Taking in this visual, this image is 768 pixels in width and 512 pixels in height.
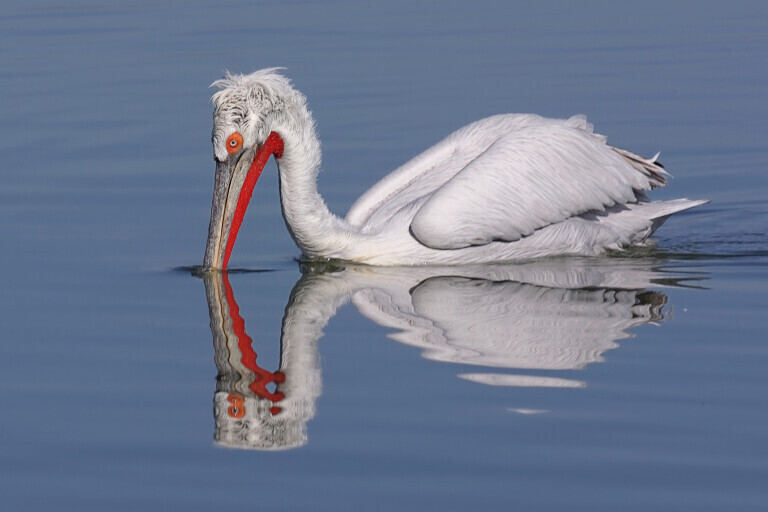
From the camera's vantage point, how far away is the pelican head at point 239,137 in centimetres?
750

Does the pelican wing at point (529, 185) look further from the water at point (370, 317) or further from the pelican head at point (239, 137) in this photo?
the pelican head at point (239, 137)

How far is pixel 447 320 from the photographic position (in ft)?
21.6

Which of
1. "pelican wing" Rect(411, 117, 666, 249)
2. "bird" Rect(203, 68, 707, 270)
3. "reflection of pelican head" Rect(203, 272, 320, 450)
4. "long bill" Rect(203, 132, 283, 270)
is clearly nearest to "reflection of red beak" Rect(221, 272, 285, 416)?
"reflection of pelican head" Rect(203, 272, 320, 450)

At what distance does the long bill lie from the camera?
24.8ft

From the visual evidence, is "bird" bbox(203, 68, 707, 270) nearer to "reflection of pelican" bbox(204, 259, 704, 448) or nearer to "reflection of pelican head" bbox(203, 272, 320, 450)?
"reflection of pelican" bbox(204, 259, 704, 448)

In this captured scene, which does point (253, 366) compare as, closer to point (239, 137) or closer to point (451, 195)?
point (239, 137)

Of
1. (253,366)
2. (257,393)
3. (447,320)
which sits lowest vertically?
(257,393)

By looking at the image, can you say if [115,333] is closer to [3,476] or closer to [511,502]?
[3,476]

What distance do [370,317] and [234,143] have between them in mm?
1293

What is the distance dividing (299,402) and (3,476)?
3.59ft

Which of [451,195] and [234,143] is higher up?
[234,143]

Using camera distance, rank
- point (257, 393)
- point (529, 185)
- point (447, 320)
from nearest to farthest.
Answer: point (257, 393) < point (447, 320) < point (529, 185)

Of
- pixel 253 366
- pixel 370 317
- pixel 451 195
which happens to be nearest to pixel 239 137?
pixel 451 195

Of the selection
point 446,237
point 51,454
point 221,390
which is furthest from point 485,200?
point 51,454
